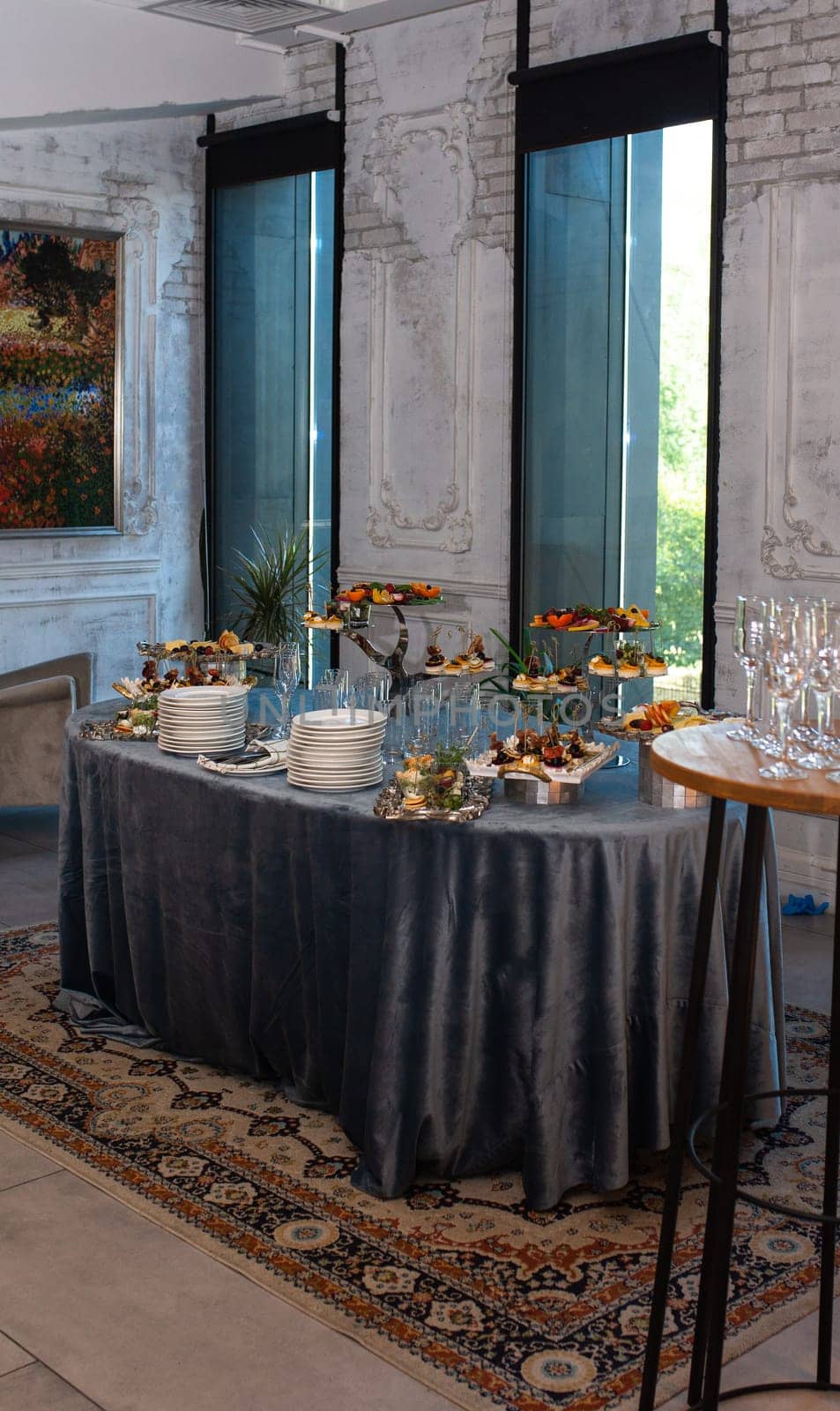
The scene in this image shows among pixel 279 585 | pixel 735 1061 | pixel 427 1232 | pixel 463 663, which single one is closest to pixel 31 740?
pixel 279 585

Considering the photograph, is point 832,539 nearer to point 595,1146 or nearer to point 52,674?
point 595,1146

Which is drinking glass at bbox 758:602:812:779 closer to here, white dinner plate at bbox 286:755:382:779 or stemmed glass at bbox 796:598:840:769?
stemmed glass at bbox 796:598:840:769

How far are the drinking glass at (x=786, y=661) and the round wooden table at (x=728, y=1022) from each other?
0.08 metres

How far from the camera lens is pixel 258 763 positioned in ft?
13.2

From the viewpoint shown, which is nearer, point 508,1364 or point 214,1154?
point 508,1364

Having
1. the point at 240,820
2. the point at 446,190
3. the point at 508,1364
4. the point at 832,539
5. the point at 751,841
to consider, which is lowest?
the point at 508,1364

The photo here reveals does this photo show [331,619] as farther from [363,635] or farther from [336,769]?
[336,769]

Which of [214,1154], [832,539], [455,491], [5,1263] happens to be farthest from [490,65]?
[5,1263]

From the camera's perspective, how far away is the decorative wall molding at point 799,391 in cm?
555

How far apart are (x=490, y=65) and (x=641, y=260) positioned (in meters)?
1.30

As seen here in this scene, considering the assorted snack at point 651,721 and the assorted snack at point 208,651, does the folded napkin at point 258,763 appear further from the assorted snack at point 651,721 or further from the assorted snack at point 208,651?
the assorted snack at point 651,721

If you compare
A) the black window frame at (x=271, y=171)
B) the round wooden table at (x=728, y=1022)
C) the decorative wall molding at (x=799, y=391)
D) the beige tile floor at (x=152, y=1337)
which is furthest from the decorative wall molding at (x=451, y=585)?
the round wooden table at (x=728, y=1022)

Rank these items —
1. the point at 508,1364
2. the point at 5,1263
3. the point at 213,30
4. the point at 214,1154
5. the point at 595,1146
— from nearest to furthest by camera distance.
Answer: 1. the point at 508,1364
2. the point at 5,1263
3. the point at 595,1146
4. the point at 214,1154
5. the point at 213,30

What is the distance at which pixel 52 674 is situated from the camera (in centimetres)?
680
